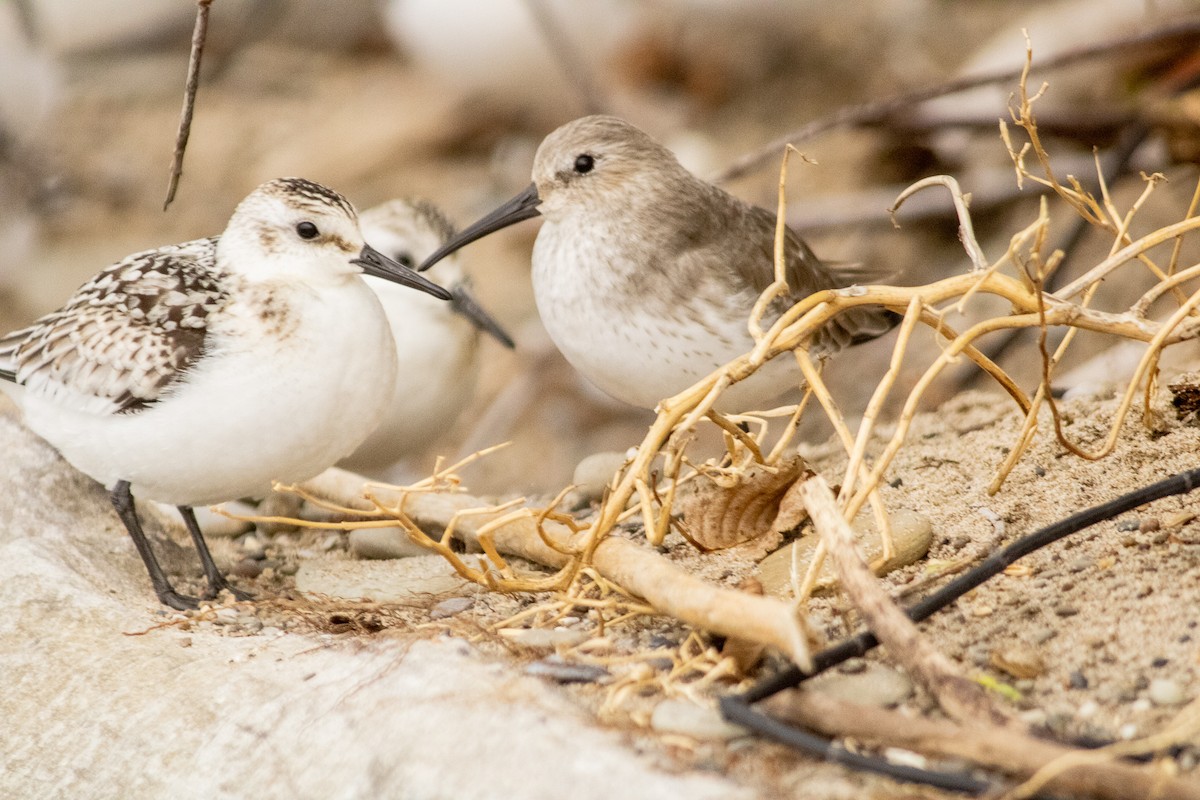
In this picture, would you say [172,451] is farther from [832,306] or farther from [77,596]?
[832,306]

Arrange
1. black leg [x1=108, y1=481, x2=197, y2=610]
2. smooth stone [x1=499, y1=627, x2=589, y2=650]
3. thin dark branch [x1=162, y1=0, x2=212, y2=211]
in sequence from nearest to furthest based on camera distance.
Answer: smooth stone [x1=499, y1=627, x2=589, y2=650]
thin dark branch [x1=162, y1=0, x2=212, y2=211]
black leg [x1=108, y1=481, x2=197, y2=610]

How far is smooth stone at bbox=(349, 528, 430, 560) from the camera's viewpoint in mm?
2850

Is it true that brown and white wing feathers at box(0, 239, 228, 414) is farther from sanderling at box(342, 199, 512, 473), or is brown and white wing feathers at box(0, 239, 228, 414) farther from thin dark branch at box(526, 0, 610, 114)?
thin dark branch at box(526, 0, 610, 114)

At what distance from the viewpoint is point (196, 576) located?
2.85 metres

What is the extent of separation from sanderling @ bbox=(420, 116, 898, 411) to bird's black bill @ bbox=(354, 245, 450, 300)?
0.97 feet

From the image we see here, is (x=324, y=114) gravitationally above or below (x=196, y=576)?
above

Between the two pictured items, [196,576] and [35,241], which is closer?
[196,576]

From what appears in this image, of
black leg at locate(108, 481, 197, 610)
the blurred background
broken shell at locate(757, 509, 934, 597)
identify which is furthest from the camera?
the blurred background

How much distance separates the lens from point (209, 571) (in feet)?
8.89

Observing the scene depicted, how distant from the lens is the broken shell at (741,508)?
2.49 meters

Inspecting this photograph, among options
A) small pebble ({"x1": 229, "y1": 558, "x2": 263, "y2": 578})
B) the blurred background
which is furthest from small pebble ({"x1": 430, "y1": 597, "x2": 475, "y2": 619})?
the blurred background

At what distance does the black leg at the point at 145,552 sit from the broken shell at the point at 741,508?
941 millimetres

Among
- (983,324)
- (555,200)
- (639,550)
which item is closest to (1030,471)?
(983,324)

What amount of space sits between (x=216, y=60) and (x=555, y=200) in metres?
4.79
